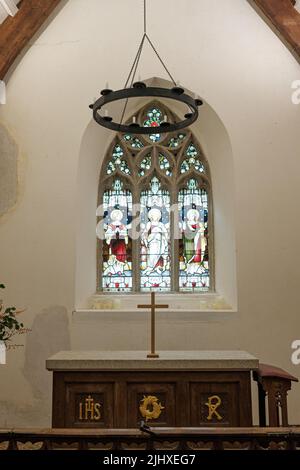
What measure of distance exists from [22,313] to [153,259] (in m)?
1.83

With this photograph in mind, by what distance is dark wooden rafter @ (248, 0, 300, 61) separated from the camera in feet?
19.7

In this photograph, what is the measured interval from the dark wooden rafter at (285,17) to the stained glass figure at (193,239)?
211 centimetres

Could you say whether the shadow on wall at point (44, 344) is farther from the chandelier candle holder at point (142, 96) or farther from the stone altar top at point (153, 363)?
the chandelier candle holder at point (142, 96)

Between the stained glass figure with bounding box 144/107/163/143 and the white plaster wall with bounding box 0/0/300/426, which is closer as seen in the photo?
the white plaster wall with bounding box 0/0/300/426

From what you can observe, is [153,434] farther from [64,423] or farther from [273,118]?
[273,118]

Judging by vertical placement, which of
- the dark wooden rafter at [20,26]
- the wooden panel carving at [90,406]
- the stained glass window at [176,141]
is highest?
the dark wooden rafter at [20,26]

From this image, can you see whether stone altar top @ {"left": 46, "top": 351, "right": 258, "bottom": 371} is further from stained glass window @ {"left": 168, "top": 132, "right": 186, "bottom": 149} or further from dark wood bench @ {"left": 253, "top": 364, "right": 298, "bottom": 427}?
stained glass window @ {"left": 168, "top": 132, "right": 186, "bottom": 149}

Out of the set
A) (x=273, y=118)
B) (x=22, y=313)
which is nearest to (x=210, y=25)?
(x=273, y=118)

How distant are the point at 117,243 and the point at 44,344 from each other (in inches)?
65.5

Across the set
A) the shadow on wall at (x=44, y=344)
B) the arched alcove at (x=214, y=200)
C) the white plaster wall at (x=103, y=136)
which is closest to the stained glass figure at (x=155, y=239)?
the arched alcove at (x=214, y=200)

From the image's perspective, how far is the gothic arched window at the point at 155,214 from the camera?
6711 millimetres

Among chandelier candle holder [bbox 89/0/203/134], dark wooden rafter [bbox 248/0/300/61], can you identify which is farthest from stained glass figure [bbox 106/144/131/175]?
dark wooden rafter [bbox 248/0/300/61]

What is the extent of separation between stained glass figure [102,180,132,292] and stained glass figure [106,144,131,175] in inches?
11.4

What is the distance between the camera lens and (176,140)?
6977mm
